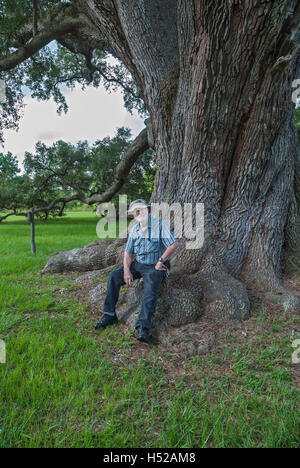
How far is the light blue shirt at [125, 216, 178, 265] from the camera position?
11.7ft

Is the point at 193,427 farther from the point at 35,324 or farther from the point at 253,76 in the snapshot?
the point at 253,76

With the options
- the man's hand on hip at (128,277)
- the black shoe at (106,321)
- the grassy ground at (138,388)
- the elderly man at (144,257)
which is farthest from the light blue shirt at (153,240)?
the grassy ground at (138,388)

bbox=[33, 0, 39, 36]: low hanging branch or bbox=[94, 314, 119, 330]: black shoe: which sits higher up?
bbox=[33, 0, 39, 36]: low hanging branch

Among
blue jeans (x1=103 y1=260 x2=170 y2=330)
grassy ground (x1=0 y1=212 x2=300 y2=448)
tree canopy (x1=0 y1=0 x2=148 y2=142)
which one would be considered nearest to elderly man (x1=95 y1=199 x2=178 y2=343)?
blue jeans (x1=103 y1=260 x2=170 y2=330)

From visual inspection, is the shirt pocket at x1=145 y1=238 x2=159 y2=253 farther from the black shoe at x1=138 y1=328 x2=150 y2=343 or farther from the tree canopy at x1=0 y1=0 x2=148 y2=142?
the tree canopy at x1=0 y1=0 x2=148 y2=142

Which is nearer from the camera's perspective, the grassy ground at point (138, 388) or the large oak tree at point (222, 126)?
the grassy ground at point (138, 388)

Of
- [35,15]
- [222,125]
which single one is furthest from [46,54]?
[222,125]

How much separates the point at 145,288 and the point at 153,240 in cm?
65

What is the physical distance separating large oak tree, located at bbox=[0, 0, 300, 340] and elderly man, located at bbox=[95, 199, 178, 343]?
0.44 meters

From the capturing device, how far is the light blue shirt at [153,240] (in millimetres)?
3566

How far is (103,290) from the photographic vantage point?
4078 millimetres

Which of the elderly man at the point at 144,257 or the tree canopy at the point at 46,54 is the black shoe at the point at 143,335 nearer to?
the elderly man at the point at 144,257

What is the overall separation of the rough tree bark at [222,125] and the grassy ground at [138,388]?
0.72 meters

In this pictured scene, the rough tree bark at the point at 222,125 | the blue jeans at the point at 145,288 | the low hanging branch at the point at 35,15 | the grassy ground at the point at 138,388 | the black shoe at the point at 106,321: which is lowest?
the grassy ground at the point at 138,388
